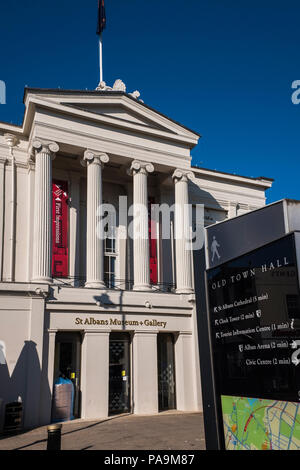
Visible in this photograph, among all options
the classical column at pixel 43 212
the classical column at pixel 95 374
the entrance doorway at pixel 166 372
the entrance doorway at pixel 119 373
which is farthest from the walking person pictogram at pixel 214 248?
the entrance doorway at pixel 166 372

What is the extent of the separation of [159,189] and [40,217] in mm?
7694

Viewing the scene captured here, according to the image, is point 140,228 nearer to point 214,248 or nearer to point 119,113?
point 119,113

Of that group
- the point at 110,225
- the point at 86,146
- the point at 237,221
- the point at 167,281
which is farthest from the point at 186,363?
the point at 237,221

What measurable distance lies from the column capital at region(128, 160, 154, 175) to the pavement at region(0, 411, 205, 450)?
1122 cm

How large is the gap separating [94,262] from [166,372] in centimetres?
622

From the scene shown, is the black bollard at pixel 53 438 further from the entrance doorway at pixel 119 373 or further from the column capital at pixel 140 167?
the column capital at pixel 140 167

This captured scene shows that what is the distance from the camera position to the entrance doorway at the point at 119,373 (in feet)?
61.3

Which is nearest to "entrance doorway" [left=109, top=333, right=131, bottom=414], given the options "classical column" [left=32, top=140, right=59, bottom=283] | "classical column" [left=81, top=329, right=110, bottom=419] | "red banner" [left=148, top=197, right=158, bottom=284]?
"classical column" [left=81, top=329, right=110, bottom=419]

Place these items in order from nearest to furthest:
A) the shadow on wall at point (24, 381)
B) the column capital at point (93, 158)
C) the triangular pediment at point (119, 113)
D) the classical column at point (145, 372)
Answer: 1. the shadow on wall at point (24, 381)
2. the classical column at point (145, 372)
3. the column capital at point (93, 158)
4. the triangular pediment at point (119, 113)

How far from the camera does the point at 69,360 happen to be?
60.0 feet

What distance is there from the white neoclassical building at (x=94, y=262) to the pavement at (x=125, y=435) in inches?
52.3

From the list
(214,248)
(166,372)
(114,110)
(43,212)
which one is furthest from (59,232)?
(214,248)
